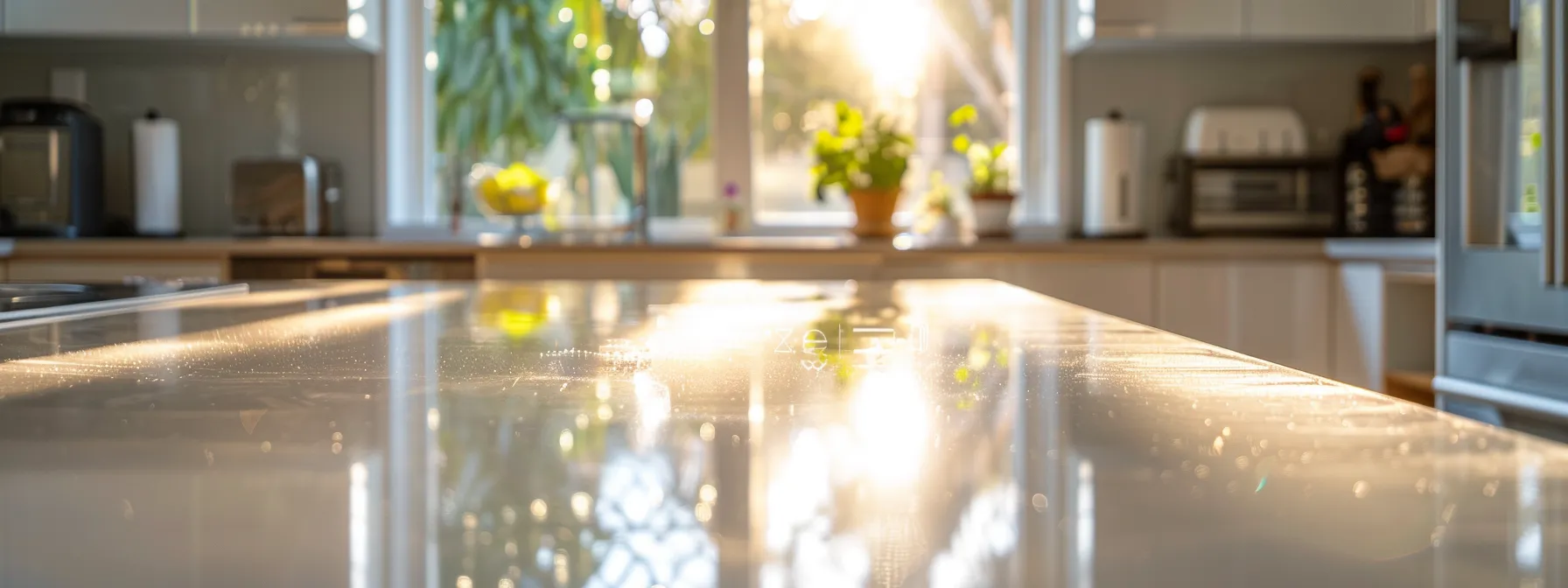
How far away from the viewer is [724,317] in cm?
96

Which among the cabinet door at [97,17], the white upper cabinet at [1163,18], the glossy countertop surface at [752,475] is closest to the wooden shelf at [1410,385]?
the white upper cabinet at [1163,18]

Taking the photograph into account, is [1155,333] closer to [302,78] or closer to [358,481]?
[358,481]

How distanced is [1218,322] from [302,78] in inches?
101

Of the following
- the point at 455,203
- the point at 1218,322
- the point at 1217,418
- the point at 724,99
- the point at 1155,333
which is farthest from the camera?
the point at 724,99

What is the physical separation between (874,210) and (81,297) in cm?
233

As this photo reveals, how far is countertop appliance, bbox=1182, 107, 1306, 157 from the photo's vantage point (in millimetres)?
3248

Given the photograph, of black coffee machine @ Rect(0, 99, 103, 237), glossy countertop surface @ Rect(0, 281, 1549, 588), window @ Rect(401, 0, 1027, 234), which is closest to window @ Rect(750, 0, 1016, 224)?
window @ Rect(401, 0, 1027, 234)

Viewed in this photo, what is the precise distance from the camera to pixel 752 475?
320mm

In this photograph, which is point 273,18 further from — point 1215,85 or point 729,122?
point 1215,85

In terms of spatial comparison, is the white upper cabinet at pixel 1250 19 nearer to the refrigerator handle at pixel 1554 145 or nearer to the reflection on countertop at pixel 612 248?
the reflection on countertop at pixel 612 248

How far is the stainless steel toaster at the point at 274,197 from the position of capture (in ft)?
10.6

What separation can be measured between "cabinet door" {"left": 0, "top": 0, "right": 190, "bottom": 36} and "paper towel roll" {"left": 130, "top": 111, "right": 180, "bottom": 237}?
28cm

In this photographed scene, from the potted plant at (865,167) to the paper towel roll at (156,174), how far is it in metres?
1.74

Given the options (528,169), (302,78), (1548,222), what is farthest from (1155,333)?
(302,78)
